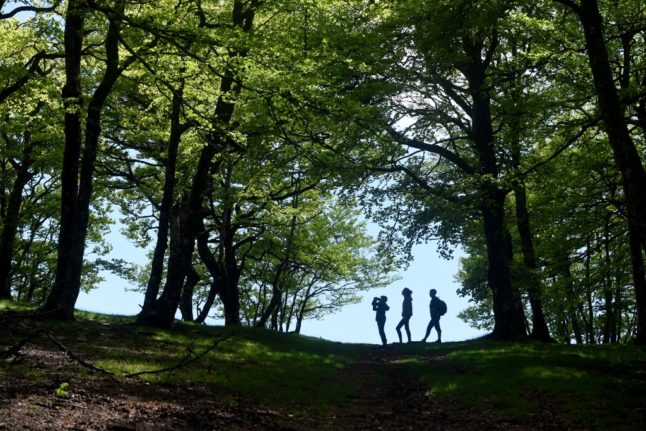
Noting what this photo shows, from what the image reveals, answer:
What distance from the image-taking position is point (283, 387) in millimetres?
11992

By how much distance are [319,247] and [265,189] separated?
10.6 metres

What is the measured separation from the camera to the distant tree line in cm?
1334

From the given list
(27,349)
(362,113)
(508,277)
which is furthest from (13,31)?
(508,277)

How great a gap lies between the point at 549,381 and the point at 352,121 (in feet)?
38.6

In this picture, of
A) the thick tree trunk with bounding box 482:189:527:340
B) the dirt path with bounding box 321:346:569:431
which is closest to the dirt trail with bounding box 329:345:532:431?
the dirt path with bounding box 321:346:569:431

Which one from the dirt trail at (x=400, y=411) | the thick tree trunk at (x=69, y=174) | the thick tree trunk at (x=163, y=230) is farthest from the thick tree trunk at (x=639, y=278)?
the thick tree trunk at (x=69, y=174)

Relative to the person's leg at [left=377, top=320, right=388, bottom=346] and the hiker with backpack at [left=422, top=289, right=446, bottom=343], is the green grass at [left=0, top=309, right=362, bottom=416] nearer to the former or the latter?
the person's leg at [left=377, top=320, right=388, bottom=346]

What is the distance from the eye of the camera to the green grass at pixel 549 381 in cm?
959

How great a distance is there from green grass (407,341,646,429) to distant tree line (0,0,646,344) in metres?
3.17

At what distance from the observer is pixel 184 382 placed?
10461mm

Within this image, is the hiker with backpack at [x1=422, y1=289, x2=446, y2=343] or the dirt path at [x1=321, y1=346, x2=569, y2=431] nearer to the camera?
the dirt path at [x1=321, y1=346, x2=569, y2=431]

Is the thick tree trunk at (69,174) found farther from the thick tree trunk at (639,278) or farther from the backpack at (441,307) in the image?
the thick tree trunk at (639,278)

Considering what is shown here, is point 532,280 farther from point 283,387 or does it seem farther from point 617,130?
point 283,387

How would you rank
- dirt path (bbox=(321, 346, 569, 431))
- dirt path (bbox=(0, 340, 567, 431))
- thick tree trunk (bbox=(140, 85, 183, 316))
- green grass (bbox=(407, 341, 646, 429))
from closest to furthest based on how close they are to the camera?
1. dirt path (bbox=(0, 340, 567, 431))
2. dirt path (bbox=(321, 346, 569, 431))
3. green grass (bbox=(407, 341, 646, 429))
4. thick tree trunk (bbox=(140, 85, 183, 316))
